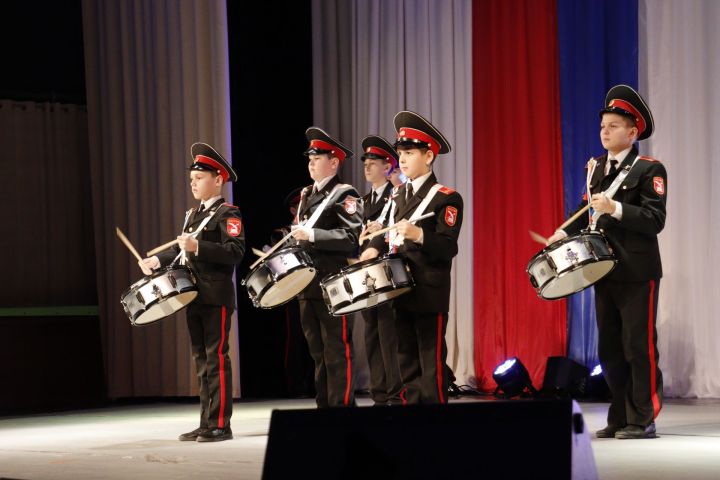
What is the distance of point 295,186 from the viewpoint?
30.5 ft

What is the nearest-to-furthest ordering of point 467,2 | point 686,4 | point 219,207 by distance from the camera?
point 219,207
point 686,4
point 467,2

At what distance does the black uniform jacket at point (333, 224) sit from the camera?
575 centimetres

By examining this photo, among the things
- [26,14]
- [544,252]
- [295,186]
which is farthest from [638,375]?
[26,14]

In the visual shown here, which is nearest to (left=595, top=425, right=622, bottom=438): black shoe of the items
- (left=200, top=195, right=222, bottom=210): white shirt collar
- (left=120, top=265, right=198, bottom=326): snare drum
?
(left=120, top=265, right=198, bottom=326): snare drum

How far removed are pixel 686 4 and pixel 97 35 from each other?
4723mm

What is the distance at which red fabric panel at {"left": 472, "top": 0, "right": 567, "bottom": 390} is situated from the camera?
26.1 ft

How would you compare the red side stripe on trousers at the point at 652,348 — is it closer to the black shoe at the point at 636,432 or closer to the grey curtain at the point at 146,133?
the black shoe at the point at 636,432

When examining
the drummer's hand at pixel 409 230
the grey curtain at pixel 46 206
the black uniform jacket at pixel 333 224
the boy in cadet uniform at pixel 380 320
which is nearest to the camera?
the drummer's hand at pixel 409 230

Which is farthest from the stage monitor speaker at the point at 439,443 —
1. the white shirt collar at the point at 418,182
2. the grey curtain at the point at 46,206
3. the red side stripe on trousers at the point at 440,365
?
the grey curtain at the point at 46,206

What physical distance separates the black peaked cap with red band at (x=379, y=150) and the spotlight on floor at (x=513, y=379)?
1751 mm

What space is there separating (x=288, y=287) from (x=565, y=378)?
2.77 metres

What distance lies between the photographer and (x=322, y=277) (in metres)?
5.86

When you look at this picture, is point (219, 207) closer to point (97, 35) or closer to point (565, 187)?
point (565, 187)

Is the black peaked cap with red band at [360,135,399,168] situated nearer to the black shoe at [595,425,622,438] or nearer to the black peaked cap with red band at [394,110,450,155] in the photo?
the black peaked cap with red band at [394,110,450,155]
